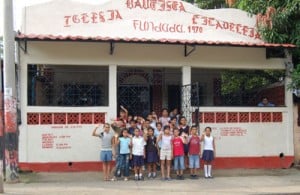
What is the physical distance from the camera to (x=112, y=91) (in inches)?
533

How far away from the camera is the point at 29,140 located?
42.8 ft

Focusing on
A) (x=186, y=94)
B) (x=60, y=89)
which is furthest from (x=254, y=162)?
(x=60, y=89)

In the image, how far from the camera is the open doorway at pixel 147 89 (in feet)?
46.9

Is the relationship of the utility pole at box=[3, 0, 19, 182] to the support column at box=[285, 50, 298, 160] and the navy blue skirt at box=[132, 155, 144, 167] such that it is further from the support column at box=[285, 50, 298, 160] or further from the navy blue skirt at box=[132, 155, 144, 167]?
the support column at box=[285, 50, 298, 160]

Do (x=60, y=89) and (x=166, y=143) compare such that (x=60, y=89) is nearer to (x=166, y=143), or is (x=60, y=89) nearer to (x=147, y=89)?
(x=147, y=89)

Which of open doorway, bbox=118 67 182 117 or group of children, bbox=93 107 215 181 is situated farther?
open doorway, bbox=118 67 182 117

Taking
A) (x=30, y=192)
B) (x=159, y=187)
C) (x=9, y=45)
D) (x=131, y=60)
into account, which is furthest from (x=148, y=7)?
(x=30, y=192)

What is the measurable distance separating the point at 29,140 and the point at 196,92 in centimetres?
450

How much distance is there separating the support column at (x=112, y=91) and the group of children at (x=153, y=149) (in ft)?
1.23

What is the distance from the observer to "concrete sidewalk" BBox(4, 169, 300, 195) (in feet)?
35.8

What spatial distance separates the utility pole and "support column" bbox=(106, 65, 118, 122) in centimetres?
262

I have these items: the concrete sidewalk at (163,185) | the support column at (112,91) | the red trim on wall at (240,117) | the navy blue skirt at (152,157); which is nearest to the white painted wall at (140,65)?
the support column at (112,91)

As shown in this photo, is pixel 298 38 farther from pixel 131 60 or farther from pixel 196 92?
pixel 131 60


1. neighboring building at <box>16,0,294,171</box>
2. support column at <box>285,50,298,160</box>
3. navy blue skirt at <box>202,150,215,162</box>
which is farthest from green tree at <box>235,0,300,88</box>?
navy blue skirt at <box>202,150,215,162</box>
